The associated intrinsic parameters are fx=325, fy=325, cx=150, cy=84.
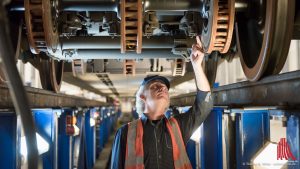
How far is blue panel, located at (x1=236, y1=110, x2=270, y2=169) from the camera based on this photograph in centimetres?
151

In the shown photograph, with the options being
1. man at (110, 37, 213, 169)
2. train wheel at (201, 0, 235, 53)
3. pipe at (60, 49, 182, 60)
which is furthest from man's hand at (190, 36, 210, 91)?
pipe at (60, 49, 182, 60)

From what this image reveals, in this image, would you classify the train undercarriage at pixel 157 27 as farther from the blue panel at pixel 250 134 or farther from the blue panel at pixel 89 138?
the blue panel at pixel 89 138

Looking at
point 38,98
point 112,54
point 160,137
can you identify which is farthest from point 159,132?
point 38,98

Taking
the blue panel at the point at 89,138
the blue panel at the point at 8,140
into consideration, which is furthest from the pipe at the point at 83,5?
the blue panel at the point at 89,138

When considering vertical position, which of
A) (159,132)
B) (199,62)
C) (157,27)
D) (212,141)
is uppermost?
(157,27)

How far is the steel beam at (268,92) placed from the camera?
111cm

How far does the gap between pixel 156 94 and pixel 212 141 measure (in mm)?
711

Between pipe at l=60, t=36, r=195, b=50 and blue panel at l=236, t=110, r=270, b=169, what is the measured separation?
1.92ft

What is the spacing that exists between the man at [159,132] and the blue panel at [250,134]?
24 centimetres

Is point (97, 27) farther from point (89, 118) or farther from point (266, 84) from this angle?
point (89, 118)

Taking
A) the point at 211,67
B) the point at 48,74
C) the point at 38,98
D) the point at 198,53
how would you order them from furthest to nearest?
the point at 48,74 → the point at 211,67 → the point at 38,98 → the point at 198,53

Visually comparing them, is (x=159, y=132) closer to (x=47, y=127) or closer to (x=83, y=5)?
(x=83, y=5)

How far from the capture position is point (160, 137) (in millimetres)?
1677

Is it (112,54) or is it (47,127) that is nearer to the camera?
(112,54)
